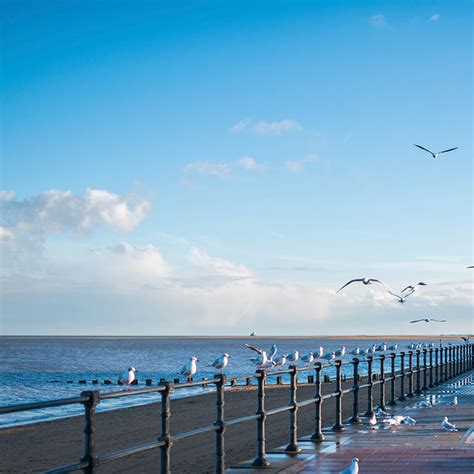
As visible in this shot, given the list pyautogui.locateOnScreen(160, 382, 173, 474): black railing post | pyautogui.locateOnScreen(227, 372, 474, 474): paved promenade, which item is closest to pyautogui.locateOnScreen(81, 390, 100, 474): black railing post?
pyautogui.locateOnScreen(160, 382, 173, 474): black railing post

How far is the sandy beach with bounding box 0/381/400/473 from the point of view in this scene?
50.2 feet

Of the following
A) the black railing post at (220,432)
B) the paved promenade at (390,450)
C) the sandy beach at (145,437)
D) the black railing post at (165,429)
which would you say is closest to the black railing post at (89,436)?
the black railing post at (165,429)

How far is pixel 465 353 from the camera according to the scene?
1613 inches

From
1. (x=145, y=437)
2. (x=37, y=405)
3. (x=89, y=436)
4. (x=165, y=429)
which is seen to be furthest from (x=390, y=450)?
(x=145, y=437)

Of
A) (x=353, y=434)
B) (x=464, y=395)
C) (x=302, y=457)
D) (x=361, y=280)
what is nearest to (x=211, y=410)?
(x=361, y=280)

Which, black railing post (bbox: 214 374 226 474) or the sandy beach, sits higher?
black railing post (bbox: 214 374 226 474)

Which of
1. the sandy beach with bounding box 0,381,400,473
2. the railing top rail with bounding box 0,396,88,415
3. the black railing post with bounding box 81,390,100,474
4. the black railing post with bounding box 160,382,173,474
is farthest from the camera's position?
the sandy beach with bounding box 0,381,400,473

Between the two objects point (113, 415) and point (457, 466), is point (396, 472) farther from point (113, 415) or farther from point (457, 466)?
point (113, 415)

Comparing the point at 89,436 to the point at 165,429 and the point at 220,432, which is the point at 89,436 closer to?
the point at 165,429

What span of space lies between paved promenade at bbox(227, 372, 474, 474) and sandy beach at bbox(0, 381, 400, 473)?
222cm

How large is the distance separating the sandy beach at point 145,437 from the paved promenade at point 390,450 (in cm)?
222

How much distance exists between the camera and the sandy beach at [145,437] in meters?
15.3

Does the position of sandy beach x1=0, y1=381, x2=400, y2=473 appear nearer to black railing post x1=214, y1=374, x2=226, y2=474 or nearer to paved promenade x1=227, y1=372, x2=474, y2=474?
paved promenade x1=227, y1=372, x2=474, y2=474

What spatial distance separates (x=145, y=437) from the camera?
66.2ft
